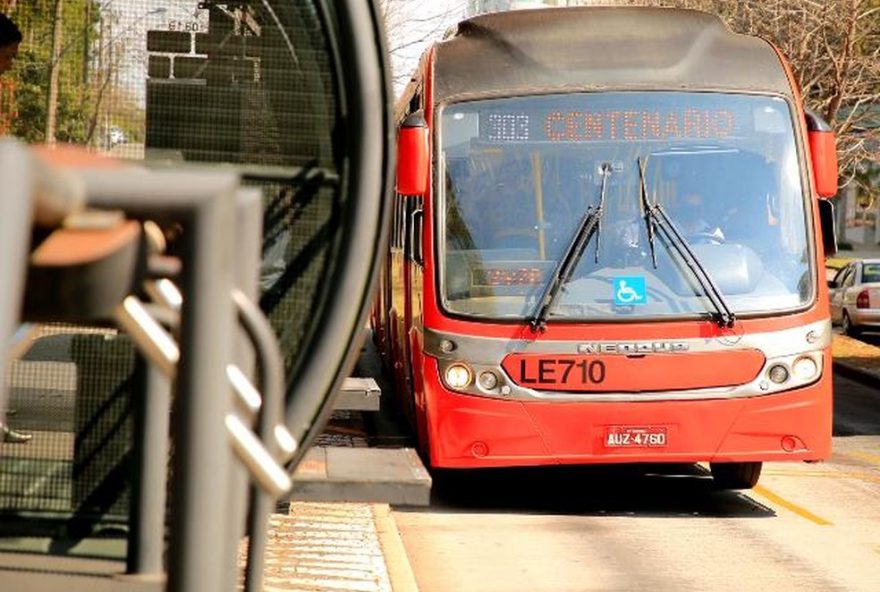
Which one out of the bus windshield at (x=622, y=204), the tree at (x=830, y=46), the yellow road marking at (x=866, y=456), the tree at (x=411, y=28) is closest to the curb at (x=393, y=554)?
the bus windshield at (x=622, y=204)

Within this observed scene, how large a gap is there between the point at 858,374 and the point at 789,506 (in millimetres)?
15358

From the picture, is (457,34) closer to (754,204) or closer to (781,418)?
(754,204)

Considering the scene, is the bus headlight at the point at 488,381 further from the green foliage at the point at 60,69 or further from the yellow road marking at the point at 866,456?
the green foliage at the point at 60,69

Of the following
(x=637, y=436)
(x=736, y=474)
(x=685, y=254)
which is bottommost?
(x=736, y=474)

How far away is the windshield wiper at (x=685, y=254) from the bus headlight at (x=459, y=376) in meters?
1.46

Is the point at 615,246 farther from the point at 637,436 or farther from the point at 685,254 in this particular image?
the point at 637,436

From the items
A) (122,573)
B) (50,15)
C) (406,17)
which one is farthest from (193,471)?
(406,17)

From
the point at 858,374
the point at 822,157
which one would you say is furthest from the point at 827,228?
the point at 858,374

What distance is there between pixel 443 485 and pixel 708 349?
298cm

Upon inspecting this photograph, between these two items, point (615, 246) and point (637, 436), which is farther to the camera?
point (615, 246)

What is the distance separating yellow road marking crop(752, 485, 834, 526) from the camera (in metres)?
12.2

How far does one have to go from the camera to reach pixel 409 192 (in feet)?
38.8

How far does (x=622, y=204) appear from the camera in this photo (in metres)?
12.2

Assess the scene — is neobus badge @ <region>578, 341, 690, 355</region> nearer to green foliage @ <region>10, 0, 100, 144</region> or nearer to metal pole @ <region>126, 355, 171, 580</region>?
green foliage @ <region>10, 0, 100, 144</region>
